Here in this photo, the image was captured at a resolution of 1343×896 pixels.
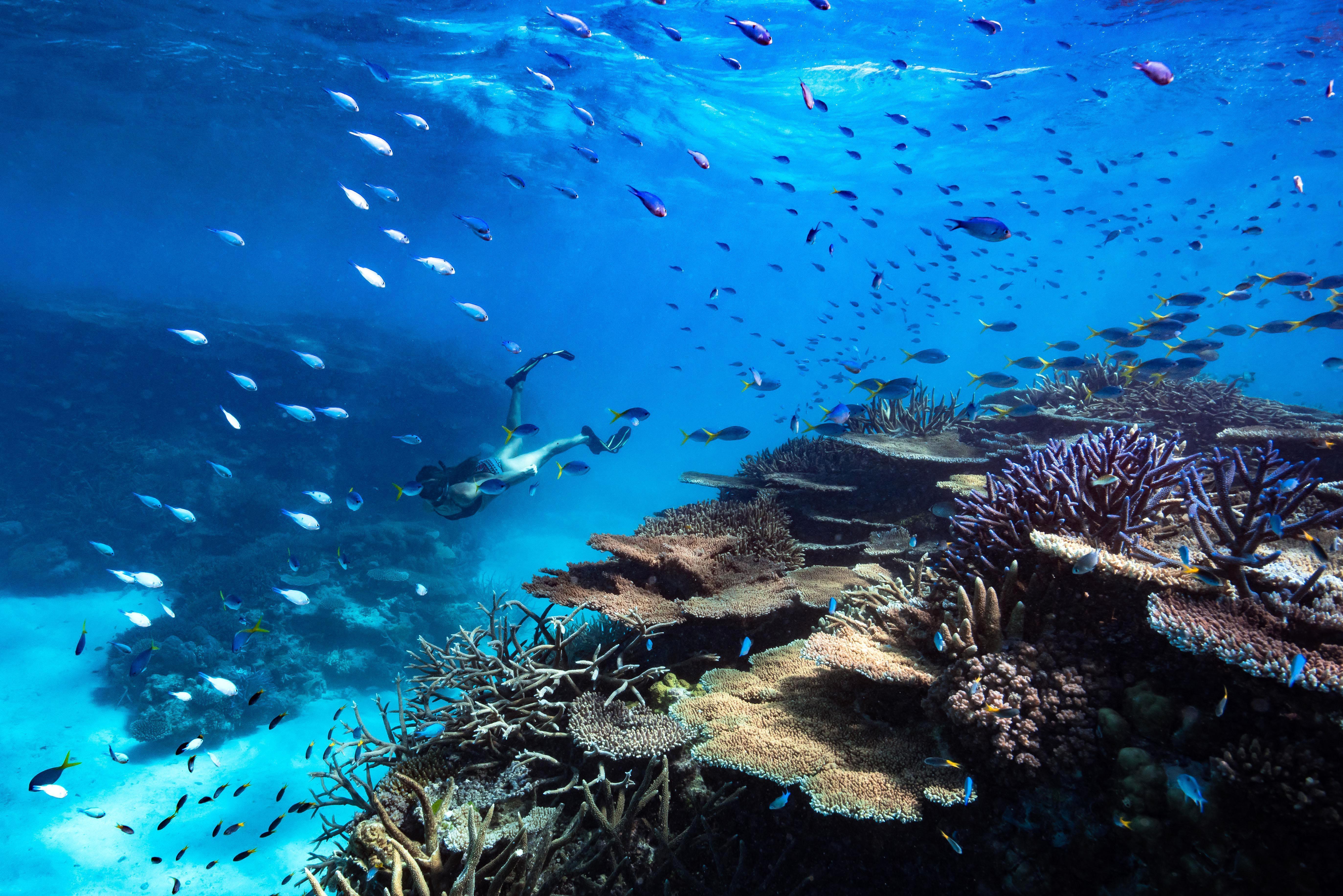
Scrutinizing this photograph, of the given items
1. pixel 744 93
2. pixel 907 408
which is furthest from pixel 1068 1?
pixel 907 408

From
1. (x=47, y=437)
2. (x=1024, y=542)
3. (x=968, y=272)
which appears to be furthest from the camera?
(x=968, y=272)

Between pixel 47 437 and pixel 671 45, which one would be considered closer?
pixel 47 437

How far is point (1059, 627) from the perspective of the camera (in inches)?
106

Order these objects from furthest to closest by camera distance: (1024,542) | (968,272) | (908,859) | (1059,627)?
(968,272) < (1024,542) < (1059,627) < (908,859)

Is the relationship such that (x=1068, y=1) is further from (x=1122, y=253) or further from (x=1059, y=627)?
(x=1122, y=253)

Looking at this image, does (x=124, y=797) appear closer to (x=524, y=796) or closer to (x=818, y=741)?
(x=524, y=796)

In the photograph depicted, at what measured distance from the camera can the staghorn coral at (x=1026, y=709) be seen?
7.41 ft

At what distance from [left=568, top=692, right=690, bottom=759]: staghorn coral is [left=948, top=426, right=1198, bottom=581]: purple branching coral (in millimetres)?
2027

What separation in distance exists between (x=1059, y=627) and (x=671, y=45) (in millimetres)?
24418

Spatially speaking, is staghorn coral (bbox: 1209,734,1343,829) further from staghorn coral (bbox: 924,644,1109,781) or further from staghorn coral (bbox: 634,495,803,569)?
staghorn coral (bbox: 634,495,803,569)

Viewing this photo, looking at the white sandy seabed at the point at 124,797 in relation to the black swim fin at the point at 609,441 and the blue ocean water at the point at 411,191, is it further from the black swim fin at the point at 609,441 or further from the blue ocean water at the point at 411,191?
the black swim fin at the point at 609,441

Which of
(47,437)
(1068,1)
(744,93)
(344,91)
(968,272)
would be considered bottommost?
(47,437)

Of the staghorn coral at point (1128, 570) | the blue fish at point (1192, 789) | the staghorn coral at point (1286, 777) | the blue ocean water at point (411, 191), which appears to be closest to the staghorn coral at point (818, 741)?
the blue fish at point (1192, 789)

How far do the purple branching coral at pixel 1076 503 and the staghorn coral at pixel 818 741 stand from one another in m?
1.06
